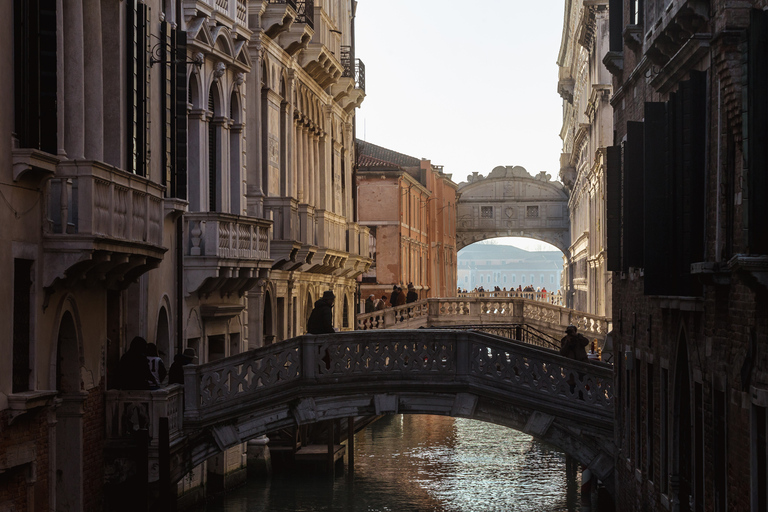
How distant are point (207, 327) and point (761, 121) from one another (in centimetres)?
1393

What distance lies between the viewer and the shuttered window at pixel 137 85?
16.3 meters

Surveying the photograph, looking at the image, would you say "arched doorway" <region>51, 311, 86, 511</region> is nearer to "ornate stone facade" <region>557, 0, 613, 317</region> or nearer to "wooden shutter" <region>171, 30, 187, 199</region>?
"wooden shutter" <region>171, 30, 187, 199</region>

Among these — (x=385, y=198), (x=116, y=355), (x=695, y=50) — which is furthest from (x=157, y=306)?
(x=385, y=198)

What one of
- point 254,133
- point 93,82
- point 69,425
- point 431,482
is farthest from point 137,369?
point 431,482

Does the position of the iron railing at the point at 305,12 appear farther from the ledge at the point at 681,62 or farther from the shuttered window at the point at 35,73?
the shuttered window at the point at 35,73

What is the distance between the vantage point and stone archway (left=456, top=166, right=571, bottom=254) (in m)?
83.4

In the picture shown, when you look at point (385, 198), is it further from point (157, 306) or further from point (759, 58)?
point (759, 58)

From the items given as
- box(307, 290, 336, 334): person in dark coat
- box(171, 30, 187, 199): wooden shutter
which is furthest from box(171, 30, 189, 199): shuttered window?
box(307, 290, 336, 334): person in dark coat

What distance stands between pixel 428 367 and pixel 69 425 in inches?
220

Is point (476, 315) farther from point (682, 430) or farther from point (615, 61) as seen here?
point (682, 430)

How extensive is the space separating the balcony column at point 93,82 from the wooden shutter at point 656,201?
6064 millimetres

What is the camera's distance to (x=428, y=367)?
18969 millimetres

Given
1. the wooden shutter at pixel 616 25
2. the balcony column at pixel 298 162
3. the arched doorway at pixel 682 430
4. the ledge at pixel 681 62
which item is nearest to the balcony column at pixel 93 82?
the ledge at pixel 681 62

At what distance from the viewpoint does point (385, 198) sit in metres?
55.1
